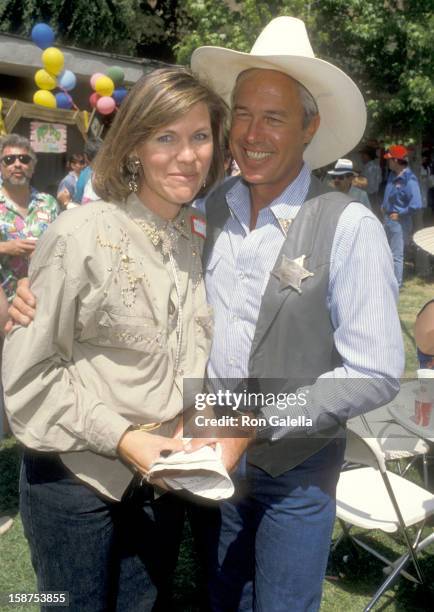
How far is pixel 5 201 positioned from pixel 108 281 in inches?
133

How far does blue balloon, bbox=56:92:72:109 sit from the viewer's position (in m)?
9.43

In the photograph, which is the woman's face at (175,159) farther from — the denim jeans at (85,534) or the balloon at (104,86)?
the balloon at (104,86)

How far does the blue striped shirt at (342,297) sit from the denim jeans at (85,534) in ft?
1.63

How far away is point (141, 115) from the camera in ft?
6.00

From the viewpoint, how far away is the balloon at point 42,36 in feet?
29.6

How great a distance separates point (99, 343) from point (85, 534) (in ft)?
1.79

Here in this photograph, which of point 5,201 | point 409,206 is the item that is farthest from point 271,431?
point 409,206

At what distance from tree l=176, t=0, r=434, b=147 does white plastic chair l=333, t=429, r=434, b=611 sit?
8.85 meters

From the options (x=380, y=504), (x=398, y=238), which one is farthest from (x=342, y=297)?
(x=398, y=238)

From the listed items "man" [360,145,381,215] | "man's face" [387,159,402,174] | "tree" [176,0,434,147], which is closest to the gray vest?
"man's face" [387,159,402,174]

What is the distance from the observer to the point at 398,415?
3.34 metres

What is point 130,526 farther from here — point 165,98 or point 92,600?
point 165,98

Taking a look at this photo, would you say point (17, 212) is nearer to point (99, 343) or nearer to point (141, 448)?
point (99, 343)

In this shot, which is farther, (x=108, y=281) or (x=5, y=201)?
(x=5, y=201)
